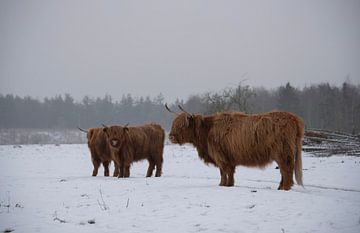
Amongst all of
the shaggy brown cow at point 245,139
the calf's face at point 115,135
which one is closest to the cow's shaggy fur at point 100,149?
the calf's face at point 115,135

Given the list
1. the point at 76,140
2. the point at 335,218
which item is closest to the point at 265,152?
the point at 335,218

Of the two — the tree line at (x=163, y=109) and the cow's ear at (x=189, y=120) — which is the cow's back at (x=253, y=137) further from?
the tree line at (x=163, y=109)

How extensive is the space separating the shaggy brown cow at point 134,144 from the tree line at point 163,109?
1594 inches

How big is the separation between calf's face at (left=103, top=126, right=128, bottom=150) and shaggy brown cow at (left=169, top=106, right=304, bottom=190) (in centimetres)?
363

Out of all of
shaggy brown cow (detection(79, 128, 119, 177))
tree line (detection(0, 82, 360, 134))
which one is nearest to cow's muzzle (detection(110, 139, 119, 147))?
shaggy brown cow (detection(79, 128, 119, 177))

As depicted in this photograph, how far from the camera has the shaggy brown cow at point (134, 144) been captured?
44.9 feet

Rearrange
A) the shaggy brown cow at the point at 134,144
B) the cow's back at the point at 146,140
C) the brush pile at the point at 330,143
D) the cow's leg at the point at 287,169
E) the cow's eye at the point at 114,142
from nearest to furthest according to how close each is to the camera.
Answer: the cow's leg at the point at 287,169 < the cow's eye at the point at 114,142 < the shaggy brown cow at the point at 134,144 < the cow's back at the point at 146,140 < the brush pile at the point at 330,143

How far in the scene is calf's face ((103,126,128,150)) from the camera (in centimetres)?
1353

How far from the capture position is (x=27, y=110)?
96125 mm

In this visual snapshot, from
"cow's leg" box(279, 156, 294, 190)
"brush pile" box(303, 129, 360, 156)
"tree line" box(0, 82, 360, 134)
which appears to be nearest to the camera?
"cow's leg" box(279, 156, 294, 190)

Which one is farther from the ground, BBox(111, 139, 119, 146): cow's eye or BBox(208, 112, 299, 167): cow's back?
BBox(208, 112, 299, 167): cow's back

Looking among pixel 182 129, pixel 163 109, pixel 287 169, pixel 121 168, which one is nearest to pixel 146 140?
pixel 121 168

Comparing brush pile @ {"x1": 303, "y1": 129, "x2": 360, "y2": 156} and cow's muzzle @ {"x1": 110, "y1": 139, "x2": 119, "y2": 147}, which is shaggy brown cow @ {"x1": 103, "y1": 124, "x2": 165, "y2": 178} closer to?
cow's muzzle @ {"x1": 110, "y1": 139, "x2": 119, "y2": 147}

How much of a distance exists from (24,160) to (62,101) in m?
88.6
